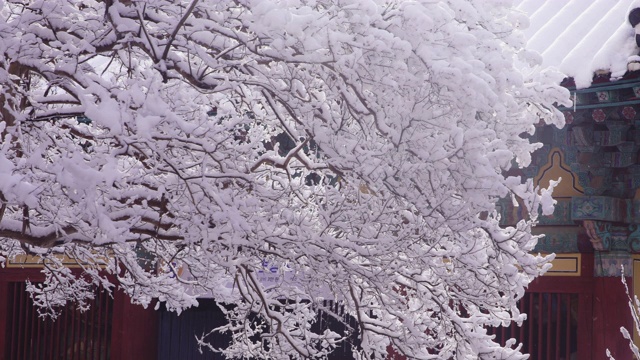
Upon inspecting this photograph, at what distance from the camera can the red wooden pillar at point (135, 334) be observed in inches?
431

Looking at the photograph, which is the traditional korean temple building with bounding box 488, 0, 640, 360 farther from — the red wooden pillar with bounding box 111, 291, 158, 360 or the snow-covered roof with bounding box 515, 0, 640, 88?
the red wooden pillar with bounding box 111, 291, 158, 360

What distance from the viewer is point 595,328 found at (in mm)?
8211

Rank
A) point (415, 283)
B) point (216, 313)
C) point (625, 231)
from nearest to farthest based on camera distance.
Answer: point (415, 283), point (625, 231), point (216, 313)

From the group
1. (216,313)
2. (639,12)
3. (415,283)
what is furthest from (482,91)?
(216,313)

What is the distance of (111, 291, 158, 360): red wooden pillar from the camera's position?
10953 millimetres

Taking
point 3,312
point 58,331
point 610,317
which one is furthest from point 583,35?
point 3,312

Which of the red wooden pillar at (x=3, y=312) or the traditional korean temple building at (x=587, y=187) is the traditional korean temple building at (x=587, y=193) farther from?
the red wooden pillar at (x=3, y=312)

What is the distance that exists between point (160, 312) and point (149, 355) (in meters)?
0.55

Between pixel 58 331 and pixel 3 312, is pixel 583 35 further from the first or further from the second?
pixel 3 312

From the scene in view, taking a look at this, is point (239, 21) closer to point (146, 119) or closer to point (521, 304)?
point (146, 119)

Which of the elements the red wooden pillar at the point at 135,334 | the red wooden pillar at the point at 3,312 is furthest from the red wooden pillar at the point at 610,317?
the red wooden pillar at the point at 3,312

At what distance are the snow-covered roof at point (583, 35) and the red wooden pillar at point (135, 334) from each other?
5806 mm

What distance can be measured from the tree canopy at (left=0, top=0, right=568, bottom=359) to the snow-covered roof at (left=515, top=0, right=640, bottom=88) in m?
1.92

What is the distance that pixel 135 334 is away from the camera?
1095 cm
